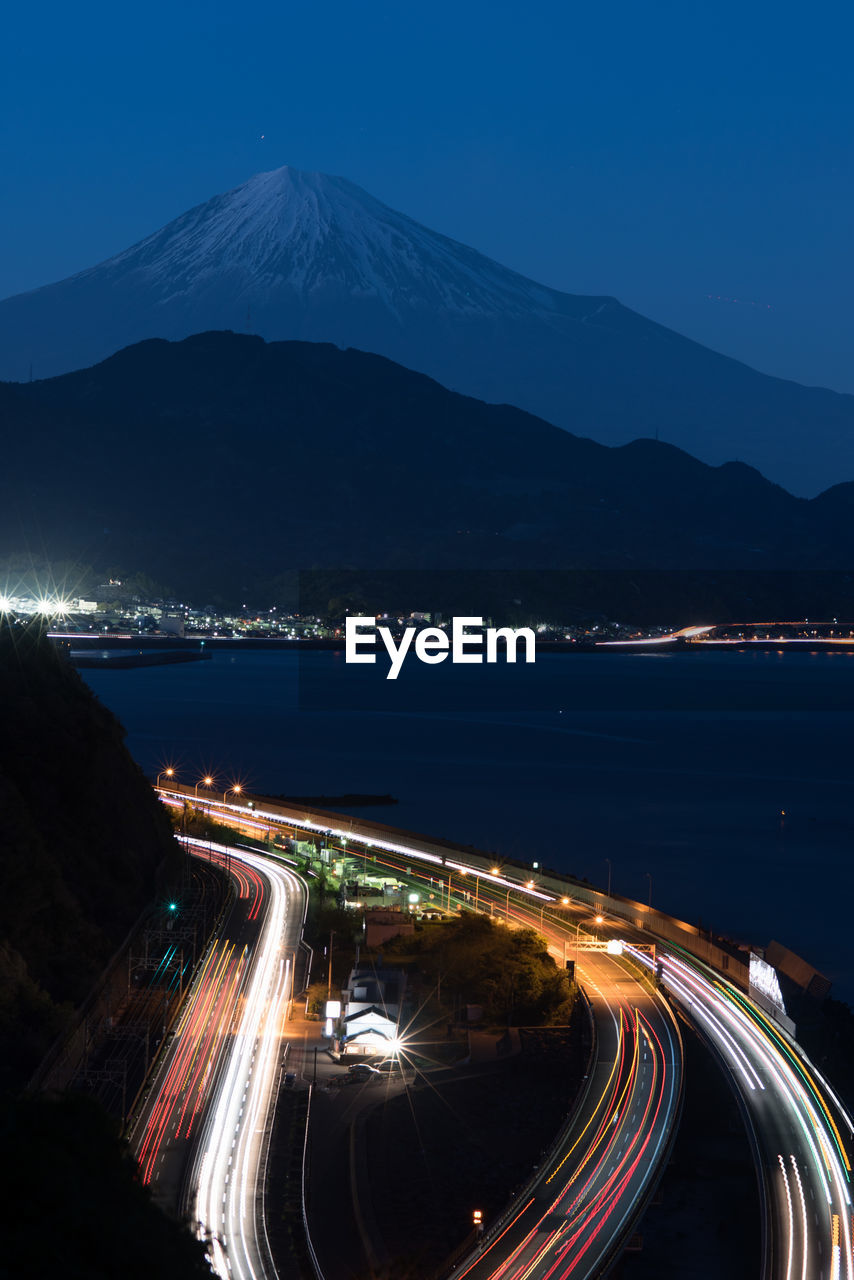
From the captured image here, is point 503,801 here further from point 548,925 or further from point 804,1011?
point 804,1011

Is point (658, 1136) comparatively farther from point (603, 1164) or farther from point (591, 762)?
point (591, 762)

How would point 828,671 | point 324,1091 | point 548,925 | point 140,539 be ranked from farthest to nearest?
point 140,539, point 828,671, point 548,925, point 324,1091

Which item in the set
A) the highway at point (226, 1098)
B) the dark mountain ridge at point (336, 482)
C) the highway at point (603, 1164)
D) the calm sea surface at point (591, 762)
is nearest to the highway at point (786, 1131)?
the highway at point (603, 1164)

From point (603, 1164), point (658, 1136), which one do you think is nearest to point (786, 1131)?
point (658, 1136)

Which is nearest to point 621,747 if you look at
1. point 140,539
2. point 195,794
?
point 195,794

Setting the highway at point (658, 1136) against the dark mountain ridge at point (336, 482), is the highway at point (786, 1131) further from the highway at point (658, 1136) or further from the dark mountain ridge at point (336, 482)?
the dark mountain ridge at point (336, 482)

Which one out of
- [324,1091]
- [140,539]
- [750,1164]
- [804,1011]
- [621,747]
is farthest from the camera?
[140,539]

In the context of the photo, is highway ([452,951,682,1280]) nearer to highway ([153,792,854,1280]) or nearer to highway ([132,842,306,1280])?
highway ([153,792,854,1280])
